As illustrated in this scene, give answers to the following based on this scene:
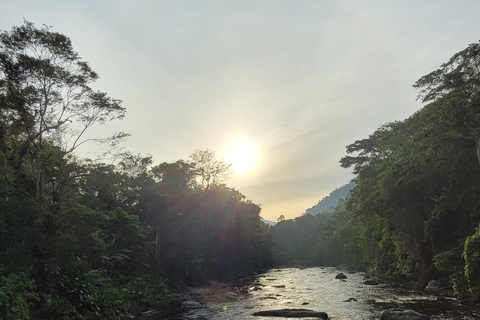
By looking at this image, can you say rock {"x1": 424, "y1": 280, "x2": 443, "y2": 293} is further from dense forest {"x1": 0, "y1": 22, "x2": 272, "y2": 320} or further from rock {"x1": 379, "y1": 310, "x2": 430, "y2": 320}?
dense forest {"x1": 0, "y1": 22, "x2": 272, "y2": 320}

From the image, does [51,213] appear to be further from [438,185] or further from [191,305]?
[438,185]

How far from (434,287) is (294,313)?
13.6 metres

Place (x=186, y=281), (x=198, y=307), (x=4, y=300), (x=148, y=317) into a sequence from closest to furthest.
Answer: (x=4, y=300) → (x=148, y=317) → (x=198, y=307) → (x=186, y=281)

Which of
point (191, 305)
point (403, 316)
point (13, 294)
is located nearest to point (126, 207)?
point (191, 305)

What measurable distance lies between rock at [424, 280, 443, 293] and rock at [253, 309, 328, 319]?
476 inches

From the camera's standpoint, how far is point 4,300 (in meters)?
12.0

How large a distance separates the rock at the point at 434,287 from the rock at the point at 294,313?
39.7ft

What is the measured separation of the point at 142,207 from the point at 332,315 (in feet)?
87.0

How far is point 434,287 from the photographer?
24.4 metres

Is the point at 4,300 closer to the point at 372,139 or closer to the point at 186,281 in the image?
the point at 186,281

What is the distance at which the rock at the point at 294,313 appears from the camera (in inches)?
678

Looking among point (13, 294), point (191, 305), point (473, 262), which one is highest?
point (473, 262)

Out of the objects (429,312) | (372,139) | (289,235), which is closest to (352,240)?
(372,139)

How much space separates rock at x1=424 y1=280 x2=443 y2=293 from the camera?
2382 cm
